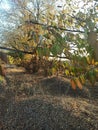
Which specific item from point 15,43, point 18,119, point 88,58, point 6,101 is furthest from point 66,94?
point 88,58

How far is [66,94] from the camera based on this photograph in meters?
8.00

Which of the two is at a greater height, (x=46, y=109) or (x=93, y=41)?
(x=93, y=41)

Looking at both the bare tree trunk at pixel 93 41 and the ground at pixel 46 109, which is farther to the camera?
the ground at pixel 46 109

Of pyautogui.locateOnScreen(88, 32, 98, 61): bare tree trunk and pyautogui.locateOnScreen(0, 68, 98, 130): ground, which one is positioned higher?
pyautogui.locateOnScreen(88, 32, 98, 61): bare tree trunk

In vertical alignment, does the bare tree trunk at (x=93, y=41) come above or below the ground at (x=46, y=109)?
above

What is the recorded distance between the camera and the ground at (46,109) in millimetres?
5690

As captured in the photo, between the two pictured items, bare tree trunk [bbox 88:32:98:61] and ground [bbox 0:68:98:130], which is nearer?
bare tree trunk [bbox 88:32:98:61]

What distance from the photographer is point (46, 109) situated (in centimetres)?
627

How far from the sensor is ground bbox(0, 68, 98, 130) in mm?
5690

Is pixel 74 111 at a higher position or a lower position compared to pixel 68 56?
lower

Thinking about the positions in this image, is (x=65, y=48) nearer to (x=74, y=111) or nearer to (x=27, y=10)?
(x=74, y=111)

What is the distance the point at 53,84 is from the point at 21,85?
89 centimetres

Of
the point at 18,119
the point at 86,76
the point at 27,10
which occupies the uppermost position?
the point at 27,10

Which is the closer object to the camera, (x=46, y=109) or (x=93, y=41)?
(x=93, y=41)
